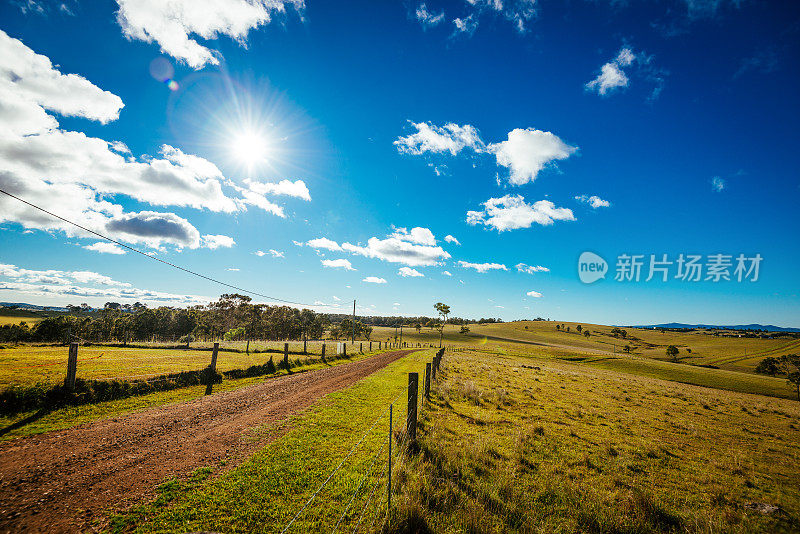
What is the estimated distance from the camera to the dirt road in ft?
17.4

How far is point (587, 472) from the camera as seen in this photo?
883 centimetres

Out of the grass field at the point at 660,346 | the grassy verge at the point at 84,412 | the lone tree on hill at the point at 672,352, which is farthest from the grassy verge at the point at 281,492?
the lone tree on hill at the point at 672,352

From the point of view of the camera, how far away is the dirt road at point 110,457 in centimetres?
530

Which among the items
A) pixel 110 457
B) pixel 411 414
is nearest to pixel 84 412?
pixel 110 457

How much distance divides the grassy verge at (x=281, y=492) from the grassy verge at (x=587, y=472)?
1.17 metres

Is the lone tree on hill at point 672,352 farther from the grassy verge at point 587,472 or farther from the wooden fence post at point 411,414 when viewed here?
the wooden fence post at point 411,414

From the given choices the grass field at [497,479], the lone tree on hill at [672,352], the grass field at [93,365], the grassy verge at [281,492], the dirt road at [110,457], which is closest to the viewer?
the grassy verge at [281,492]

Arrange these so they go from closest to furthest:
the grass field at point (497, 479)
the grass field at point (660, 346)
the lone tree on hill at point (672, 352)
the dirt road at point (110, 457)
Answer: the dirt road at point (110, 457) < the grass field at point (497, 479) < the grass field at point (660, 346) < the lone tree on hill at point (672, 352)

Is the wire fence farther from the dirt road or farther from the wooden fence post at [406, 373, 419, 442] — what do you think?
the dirt road

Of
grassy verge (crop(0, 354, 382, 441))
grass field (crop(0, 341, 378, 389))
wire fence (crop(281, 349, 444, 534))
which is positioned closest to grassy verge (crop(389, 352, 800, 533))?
wire fence (crop(281, 349, 444, 534))

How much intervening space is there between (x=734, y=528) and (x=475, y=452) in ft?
19.1

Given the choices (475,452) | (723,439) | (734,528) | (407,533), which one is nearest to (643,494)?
(734,528)

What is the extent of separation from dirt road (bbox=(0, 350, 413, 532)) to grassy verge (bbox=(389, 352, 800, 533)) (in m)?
5.60

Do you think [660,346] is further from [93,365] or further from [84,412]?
[93,365]
